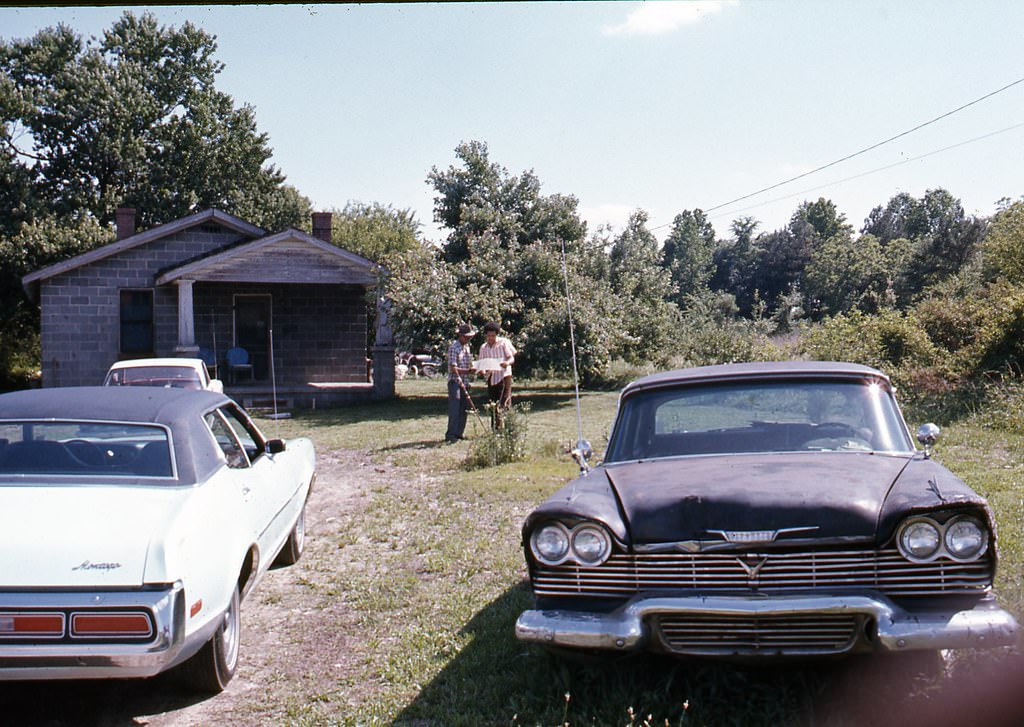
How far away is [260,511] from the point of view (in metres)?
5.18

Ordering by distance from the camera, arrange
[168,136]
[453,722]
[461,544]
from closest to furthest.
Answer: [453,722]
[461,544]
[168,136]

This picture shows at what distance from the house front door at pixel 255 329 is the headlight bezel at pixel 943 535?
20706 mm

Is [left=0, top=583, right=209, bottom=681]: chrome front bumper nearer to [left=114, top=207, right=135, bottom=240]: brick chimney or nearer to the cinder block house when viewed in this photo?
the cinder block house

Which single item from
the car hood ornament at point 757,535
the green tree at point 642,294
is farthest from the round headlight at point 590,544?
the green tree at point 642,294

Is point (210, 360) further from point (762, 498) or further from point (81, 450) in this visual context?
point (762, 498)

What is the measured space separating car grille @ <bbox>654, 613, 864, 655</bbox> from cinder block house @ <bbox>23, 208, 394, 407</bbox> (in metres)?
17.9

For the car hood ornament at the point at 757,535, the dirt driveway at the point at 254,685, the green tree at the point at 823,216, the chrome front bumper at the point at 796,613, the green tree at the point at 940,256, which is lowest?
the dirt driveway at the point at 254,685

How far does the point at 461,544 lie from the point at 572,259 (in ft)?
53.9

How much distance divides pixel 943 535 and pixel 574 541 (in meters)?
1.47

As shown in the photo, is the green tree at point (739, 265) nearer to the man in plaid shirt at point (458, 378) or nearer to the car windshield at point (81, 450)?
the man in plaid shirt at point (458, 378)

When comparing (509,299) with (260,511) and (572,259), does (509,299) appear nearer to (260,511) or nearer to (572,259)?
(572,259)

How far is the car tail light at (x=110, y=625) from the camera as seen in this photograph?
3.48m

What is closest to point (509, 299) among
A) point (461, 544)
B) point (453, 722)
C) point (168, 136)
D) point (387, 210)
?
point (461, 544)

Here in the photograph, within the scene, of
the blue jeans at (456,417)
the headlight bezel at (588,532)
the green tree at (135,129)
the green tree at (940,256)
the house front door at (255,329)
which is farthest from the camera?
the green tree at (940,256)
